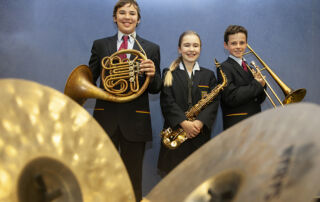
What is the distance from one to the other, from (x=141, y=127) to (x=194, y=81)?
49 centimetres

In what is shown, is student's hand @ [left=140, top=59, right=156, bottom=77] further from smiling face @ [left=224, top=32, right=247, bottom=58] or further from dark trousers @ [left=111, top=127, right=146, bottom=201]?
smiling face @ [left=224, top=32, right=247, bottom=58]

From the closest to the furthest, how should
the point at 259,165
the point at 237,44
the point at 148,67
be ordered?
the point at 259,165 → the point at 148,67 → the point at 237,44

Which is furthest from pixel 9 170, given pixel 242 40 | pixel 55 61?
pixel 55 61

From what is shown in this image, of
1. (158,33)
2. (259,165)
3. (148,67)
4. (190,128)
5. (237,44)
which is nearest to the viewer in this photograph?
(259,165)

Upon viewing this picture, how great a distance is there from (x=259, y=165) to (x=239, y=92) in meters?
1.69

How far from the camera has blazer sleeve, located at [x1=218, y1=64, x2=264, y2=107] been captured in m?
2.06

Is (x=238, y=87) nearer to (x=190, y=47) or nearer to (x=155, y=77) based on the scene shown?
(x=190, y=47)

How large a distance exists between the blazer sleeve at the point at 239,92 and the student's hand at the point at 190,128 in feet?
1.06

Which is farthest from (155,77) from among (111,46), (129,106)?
(111,46)

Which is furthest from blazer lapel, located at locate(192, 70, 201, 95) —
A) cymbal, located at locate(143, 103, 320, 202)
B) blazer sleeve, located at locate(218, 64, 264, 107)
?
cymbal, located at locate(143, 103, 320, 202)

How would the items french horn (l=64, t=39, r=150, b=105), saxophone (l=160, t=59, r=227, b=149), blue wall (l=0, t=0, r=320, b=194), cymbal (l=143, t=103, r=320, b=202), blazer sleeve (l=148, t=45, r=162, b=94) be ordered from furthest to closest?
blue wall (l=0, t=0, r=320, b=194), saxophone (l=160, t=59, r=227, b=149), blazer sleeve (l=148, t=45, r=162, b=94), french horn (l=64, t=39, r=150, b=105), cymbal (l=143, t=103, r=320, b=202)

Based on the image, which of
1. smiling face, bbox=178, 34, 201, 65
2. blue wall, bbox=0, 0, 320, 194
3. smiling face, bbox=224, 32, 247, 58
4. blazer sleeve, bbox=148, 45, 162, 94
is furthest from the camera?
blue wall, bbox=0, 0, 320, 194

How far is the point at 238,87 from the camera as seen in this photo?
211 cm

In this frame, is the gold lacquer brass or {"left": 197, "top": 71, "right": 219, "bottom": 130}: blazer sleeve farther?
{"left": 197, "top": 71, "right": 219, "bottom": 130}: blazer sleeve
